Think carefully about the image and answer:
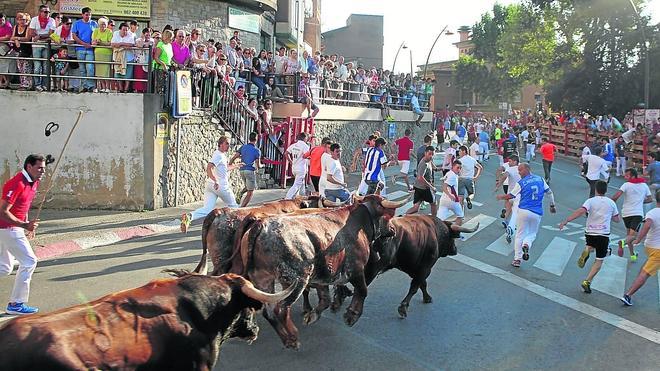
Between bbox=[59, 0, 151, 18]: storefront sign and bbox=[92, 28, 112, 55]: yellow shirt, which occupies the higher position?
bbox=[59, 0, 151, 18]: storefront sign

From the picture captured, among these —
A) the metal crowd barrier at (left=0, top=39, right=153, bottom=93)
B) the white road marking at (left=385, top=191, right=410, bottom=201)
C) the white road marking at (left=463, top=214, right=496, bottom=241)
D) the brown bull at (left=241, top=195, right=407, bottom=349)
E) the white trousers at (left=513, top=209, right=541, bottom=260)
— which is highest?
the metal crowd barrier at (left=0, top=39, right=153, bottom=93)

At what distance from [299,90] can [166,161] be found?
6.90 meters

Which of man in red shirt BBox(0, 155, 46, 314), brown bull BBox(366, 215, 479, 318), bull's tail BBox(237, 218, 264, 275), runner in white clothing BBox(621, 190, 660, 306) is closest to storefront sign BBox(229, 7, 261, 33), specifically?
brown bull BBox(366, 215, 479, 318)

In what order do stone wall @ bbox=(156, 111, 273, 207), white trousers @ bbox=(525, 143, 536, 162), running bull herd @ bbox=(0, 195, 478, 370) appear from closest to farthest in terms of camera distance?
running bull herd @ bbox=(0, 195, 478, 370) → stone wall @ bbox=(156, 111, 273, 207) → white trousers @ bbox=(525, 143, 536, 162)

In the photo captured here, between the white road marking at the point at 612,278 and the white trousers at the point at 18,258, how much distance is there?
7.60 meters

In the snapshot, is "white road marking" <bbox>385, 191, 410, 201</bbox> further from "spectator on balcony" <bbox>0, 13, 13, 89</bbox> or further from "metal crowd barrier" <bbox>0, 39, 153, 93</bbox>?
"spectator on balcony" <bbox>0, 13, 13, 89</bbox>

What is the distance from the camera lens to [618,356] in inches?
269

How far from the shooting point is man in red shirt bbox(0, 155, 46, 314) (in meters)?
7.30

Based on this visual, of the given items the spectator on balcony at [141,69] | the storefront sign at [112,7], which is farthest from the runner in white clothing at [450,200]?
the storefront sign at [112,7]

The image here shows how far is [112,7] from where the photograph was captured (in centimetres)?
2067

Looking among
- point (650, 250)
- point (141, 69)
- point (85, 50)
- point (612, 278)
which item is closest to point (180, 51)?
point (141, 69)

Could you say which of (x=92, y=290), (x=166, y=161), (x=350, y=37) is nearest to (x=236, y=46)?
(x=166, y=161)

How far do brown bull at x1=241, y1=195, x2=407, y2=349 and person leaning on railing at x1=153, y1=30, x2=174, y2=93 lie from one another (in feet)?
28.0

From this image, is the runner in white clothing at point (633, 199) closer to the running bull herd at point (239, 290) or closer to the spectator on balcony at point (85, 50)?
the running bull herd at point (239, 290)
